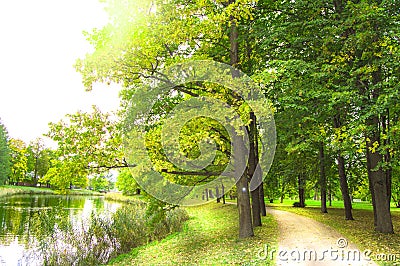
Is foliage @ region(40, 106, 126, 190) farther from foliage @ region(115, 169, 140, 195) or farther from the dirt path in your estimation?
the dirt path

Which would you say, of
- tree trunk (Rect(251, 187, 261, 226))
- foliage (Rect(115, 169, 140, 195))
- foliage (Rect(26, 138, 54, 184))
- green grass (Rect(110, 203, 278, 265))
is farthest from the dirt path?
foliage (Rect(26, 138, 54, 184))

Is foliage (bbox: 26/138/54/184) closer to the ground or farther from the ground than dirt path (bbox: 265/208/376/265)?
farther from the ground

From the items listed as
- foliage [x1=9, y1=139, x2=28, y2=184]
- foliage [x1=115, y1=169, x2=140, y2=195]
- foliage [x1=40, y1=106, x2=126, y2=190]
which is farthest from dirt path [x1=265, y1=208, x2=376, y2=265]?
foliage [x1=9, y1=139, x2=28, y2=184]

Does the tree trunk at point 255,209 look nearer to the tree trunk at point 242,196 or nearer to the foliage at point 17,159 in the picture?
the tree trunk at point 242,196

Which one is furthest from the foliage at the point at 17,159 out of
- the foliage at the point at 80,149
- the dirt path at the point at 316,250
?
the dirt path at the point at 316,250

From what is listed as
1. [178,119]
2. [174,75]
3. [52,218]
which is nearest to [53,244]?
[52,218]

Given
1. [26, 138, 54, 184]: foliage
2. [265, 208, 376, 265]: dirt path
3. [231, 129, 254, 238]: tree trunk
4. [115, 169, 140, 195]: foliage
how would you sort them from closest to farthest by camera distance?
Result: [265, 208, 376, 265]: dirt path, [231, 129, 254, 238]: tree trunk, [115, 169, 140, 195]: foliage, [26, 138, 54, 184]: foliage

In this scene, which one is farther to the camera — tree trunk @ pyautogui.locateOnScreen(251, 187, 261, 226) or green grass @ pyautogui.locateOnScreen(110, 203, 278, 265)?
tree trunk @ pyautogui.locateOnScreen(251, 187, 261, 226)

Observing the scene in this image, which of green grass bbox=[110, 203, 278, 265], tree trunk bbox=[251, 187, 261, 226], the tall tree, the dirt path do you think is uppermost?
the tall tree

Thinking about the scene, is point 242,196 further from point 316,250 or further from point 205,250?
point 316,250

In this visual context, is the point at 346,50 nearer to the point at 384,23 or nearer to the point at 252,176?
the point at 384,23

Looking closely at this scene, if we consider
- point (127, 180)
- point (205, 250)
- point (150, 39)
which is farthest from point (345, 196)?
point (127, 180)

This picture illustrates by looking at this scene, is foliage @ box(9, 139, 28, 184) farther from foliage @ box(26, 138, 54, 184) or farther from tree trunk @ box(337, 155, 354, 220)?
tree trunk @ box(337, 155, 354, 220)

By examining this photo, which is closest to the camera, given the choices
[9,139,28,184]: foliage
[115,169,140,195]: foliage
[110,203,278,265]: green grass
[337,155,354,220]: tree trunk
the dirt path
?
the dirt path
